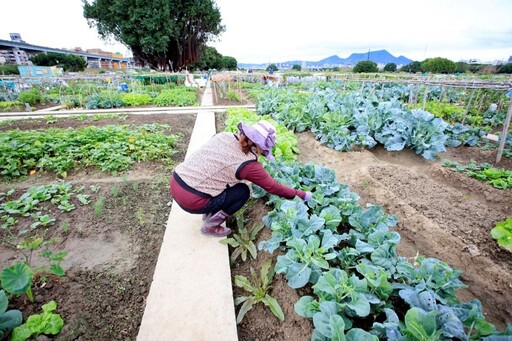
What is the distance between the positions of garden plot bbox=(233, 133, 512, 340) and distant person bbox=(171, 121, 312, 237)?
494 mm

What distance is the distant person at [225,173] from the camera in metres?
2.19

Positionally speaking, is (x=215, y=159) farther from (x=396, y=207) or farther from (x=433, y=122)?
(x=433, y=122)

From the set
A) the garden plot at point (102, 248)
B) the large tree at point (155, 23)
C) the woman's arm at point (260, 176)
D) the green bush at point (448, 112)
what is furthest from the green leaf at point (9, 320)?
the large tree at point (155, 23)

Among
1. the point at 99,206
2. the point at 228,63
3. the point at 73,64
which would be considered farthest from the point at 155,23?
the point at 228,63

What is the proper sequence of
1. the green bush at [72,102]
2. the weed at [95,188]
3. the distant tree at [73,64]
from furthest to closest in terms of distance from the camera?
the distant tree at [73,64] < the green bush at [72,102] < the weed at [95,188]

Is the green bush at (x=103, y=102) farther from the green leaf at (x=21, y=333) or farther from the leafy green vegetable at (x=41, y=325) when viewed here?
the green leaf at (x=21, y=333)

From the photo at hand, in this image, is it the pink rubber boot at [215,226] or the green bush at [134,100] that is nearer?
the pink rubber boot at [215,226]

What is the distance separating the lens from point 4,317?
151cm

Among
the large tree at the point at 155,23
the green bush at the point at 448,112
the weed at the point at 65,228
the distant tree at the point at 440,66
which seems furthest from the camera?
the distant tree at the point at 440,66

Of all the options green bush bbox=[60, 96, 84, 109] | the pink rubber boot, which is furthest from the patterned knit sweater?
green bush bbox=[60, 96, 84, 109]

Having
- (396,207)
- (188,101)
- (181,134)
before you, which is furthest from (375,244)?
(188,101)

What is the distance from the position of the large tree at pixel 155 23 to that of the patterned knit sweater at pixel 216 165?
2668 cm

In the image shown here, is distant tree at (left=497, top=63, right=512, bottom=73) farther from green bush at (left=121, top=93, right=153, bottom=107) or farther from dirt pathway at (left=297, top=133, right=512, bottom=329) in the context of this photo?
green bush at (left=121, top=93, right=153, bottom=107)

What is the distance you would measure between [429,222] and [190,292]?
102 inches
